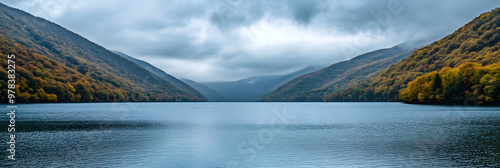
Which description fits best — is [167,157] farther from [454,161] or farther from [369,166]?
[454,161]

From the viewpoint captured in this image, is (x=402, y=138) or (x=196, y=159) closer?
(x=196, y=159)

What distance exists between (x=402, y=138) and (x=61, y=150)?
1429 inches

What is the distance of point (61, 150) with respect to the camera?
32.5 meters

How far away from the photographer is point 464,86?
12469 cm

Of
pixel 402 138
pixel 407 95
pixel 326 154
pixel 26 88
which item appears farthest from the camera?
pixel 407 95

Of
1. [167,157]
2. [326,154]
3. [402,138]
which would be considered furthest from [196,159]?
[402,138]

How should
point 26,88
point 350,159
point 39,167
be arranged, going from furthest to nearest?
1. point 26,88
2. point 350,159
3. point 39,167

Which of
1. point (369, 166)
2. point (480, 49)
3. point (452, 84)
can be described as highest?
point (480, 49)

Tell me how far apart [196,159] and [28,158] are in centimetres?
1340

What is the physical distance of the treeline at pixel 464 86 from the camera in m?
111

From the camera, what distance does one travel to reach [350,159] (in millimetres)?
28812

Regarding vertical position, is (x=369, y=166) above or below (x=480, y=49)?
below

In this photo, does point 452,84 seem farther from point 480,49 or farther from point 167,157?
point 167,157

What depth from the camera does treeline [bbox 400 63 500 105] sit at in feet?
365
